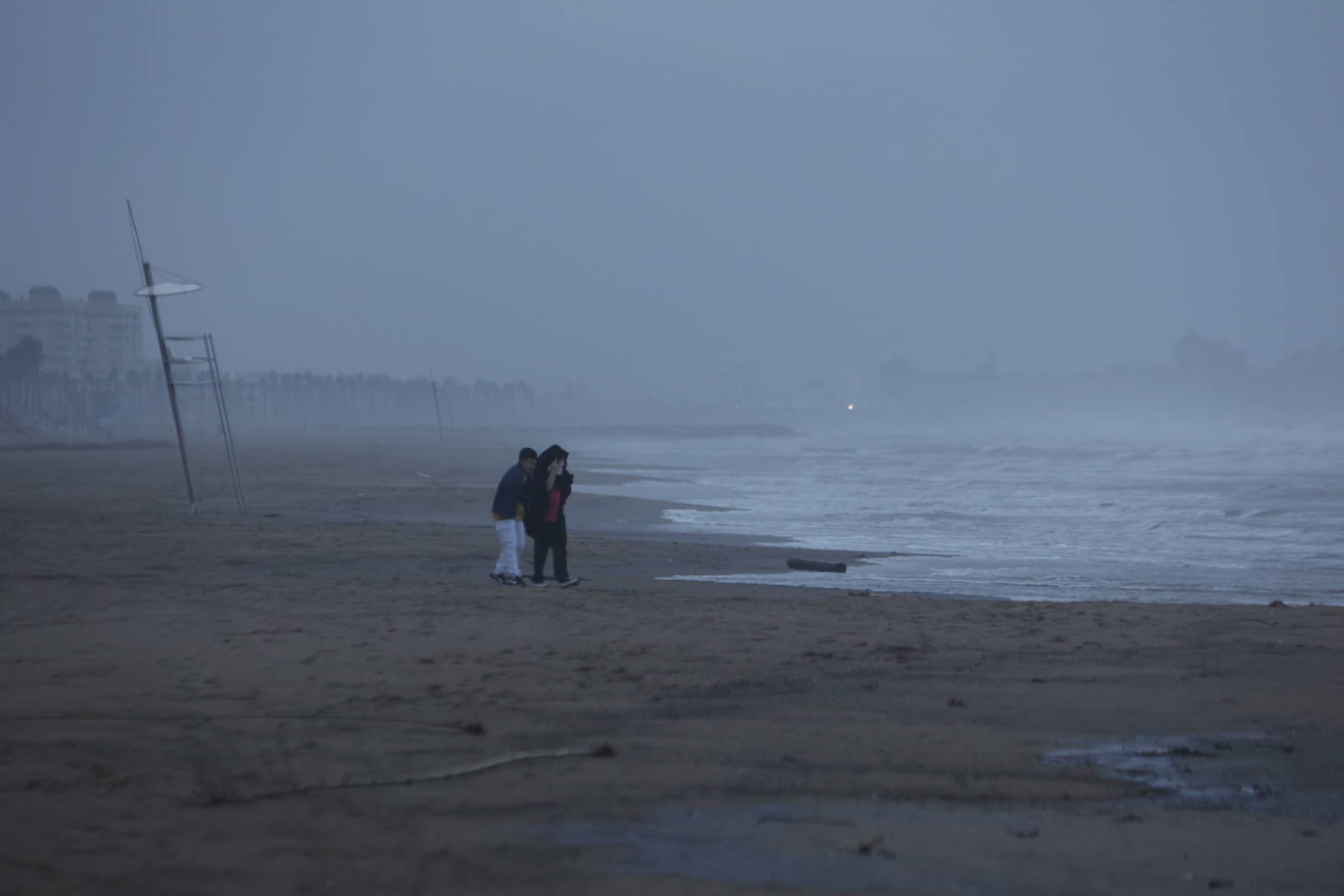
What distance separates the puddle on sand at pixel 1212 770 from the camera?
4758 millimetres

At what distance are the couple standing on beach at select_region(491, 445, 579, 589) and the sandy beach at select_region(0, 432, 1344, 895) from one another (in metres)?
0.91

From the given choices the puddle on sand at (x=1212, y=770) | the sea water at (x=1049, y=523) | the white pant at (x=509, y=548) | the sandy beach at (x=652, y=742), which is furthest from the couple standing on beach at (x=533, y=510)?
the puddle on sand at (x=1212, y=770)

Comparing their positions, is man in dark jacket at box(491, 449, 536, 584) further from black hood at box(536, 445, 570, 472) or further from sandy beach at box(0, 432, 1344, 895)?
sandy beach at box(0, 432, 1344, 895)

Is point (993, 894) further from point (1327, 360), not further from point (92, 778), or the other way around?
point (1327, 360)

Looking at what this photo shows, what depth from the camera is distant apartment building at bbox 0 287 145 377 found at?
158875 millimetres

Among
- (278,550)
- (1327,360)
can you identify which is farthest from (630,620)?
(1327,360)

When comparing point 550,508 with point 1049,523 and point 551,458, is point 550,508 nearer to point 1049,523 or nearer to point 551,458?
point 551,458

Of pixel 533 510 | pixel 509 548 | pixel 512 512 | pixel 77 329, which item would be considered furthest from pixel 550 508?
pixel 77 329

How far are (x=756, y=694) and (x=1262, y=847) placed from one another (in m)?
2.97

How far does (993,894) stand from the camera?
12.3 ft

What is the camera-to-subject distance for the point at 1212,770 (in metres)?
5.25

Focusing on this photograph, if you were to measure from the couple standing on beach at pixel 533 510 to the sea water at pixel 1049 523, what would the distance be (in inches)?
87.3

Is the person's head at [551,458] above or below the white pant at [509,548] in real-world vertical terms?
above

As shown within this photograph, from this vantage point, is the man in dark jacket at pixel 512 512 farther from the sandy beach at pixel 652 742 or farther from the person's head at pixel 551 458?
the sandy beach at pixel 652 742
